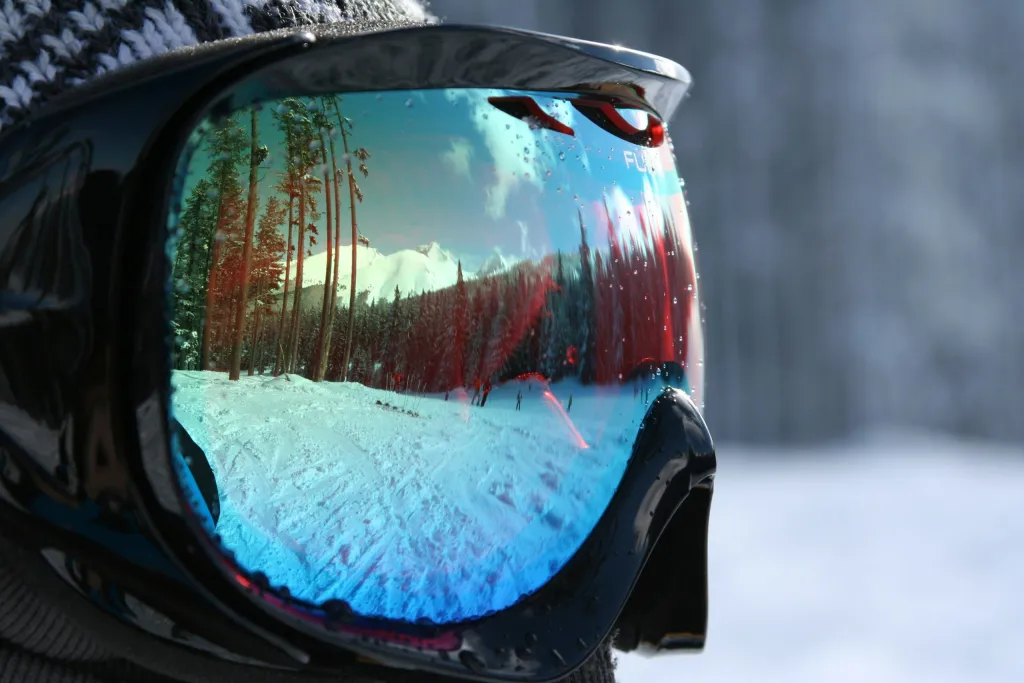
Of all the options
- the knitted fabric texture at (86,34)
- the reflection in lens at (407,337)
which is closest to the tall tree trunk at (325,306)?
the reflection in lens at (407,337)

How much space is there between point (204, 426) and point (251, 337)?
56mm

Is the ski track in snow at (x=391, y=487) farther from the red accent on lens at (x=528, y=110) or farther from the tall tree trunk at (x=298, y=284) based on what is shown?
the red accent on lens at (x=528, y=110)

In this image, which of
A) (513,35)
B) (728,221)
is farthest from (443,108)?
(728,221)

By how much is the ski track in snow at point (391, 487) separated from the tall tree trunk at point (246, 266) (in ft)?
0.04

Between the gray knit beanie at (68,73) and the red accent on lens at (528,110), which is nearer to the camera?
the gray knit beanie at (68,73)

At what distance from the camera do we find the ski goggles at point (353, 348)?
44 centimetres

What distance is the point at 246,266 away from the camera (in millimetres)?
510

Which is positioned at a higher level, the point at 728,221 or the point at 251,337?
the point at 251,337

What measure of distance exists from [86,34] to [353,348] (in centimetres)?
23

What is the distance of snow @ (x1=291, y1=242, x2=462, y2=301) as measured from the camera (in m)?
0.53

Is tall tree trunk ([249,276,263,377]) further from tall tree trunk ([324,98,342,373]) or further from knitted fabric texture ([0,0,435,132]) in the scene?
knitted fabric texture ([0,0,435,132])

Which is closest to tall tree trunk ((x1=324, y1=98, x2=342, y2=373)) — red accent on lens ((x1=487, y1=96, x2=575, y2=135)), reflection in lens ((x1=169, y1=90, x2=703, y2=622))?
reflection in lens ((x1=169, y1=90, x2=703, y2=622))

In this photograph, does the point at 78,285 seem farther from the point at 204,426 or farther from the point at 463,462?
the point at 463,462

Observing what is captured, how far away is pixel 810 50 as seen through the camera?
4.92 metres
